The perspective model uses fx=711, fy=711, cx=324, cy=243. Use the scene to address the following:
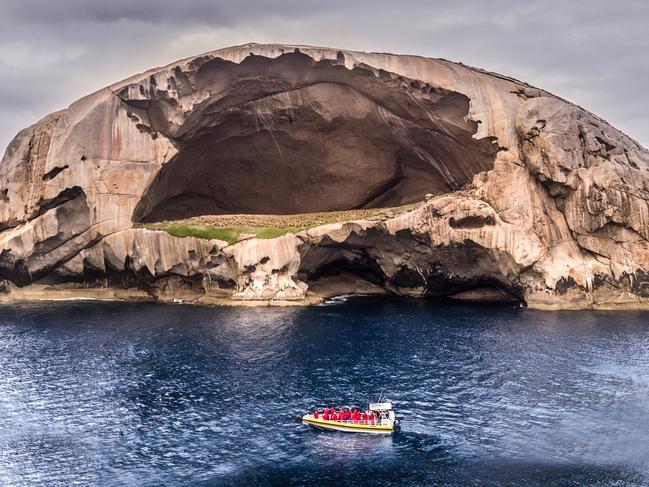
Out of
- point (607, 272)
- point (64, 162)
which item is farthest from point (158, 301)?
point (607, 272)

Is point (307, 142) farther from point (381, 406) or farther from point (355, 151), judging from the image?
point (381, 406)

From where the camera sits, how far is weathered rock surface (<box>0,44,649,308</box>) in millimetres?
84250

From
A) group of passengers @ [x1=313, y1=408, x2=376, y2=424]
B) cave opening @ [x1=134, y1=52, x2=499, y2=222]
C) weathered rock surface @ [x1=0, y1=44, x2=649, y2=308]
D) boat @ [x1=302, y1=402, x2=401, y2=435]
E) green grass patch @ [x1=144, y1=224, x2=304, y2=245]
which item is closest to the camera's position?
boat @ [x1=302, y1=402, x2=401, y2=435]

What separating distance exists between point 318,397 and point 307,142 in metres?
55.3

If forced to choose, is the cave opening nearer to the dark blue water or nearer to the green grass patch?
the green grass patch

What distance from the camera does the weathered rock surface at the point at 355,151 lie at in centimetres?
8425

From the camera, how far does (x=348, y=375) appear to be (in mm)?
57125

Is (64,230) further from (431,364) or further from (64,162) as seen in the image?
(431,364)

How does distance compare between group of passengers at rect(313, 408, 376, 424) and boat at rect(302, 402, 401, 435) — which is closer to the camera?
boat at rect(302, 402, 401, 435)

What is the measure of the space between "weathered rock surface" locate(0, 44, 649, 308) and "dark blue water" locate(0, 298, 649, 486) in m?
9.56

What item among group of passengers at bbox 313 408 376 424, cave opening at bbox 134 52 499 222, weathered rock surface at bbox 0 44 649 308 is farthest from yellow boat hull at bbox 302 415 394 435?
cave opening at bbox 134 52 499 222

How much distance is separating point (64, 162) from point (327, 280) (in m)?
38.1

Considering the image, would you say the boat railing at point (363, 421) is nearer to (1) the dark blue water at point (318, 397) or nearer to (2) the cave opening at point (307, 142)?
(1) the dark blue water at point (318, 397)

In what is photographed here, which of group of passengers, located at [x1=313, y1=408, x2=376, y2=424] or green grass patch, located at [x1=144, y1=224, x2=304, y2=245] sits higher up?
green grass patch, located at [x1=144, y1=224, x2=304, y2=245]
